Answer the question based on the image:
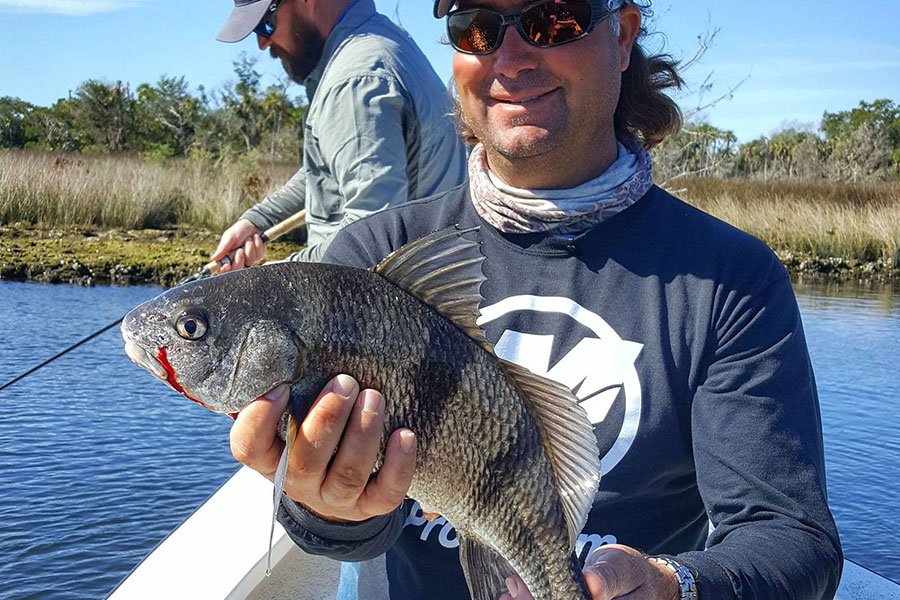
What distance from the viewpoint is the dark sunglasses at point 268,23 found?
12.9 feet

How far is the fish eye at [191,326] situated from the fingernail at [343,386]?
0.84 feet

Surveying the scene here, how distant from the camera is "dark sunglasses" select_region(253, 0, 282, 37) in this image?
3.93m

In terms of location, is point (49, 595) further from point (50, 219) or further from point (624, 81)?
point (50, 219)

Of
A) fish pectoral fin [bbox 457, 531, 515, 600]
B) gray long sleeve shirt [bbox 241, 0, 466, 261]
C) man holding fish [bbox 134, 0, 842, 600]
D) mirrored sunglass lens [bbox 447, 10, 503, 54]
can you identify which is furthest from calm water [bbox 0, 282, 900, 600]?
mirrored sunglass lens [bbox 447, 10, 503, 54]

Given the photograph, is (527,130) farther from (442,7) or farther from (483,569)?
(483,569)

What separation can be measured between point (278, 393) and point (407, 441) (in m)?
0.25

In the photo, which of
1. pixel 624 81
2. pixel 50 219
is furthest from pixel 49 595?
pixel 50 219

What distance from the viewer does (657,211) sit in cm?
220

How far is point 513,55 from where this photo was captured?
2.20m

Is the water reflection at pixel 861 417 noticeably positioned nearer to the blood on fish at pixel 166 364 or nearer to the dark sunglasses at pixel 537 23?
the dark sunglasses at pixel 537 23

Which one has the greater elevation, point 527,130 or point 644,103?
point 644,103

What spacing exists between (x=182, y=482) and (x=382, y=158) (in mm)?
4683

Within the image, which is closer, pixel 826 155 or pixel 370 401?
pixel 370 401

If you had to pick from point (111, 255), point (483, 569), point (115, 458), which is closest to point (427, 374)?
point (483, 569)
